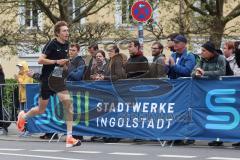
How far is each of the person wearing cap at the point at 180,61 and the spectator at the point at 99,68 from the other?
5.23 feet

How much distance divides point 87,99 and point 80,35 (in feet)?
42.6

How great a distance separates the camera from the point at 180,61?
13.0m

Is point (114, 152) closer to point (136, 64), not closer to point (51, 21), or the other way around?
point (136, 64)

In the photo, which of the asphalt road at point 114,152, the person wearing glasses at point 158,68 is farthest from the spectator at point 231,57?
the asphalt road at point 114,152

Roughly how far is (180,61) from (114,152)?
2.40 metres

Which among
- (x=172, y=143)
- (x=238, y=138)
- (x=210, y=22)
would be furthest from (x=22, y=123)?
(x=210, y=22)

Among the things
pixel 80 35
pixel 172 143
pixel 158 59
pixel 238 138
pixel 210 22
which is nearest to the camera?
pixel 238 138

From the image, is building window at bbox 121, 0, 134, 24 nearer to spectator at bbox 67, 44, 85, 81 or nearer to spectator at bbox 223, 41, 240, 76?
spectator at bbox 67, 44, 85, 81

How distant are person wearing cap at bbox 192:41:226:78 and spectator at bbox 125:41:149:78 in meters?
1.32

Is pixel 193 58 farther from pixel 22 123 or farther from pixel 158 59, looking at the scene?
pixel 22 123

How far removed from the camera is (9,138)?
15.2 m

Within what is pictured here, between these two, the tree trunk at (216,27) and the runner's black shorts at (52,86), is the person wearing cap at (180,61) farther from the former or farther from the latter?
the tree trunk at (216,27)

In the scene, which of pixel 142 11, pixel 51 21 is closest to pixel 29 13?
pixel 51 21

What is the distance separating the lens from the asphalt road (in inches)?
425
